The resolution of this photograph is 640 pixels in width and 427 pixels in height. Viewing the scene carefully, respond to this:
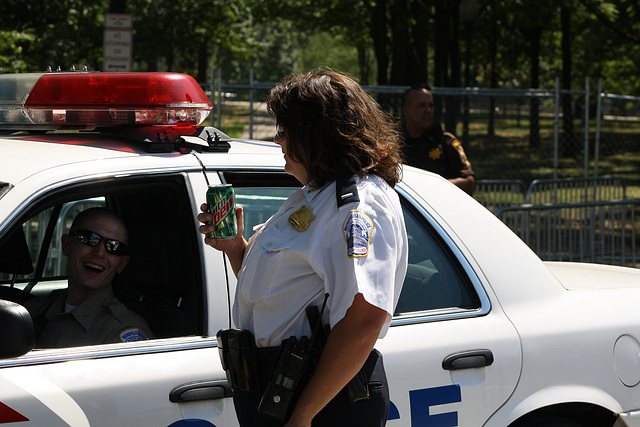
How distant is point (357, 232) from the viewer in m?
1.91

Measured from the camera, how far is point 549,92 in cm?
1162

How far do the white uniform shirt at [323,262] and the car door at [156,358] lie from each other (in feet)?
1.19

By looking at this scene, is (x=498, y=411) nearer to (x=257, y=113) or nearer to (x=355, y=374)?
(x=355, y=374)

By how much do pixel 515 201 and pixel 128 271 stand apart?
24.4ft

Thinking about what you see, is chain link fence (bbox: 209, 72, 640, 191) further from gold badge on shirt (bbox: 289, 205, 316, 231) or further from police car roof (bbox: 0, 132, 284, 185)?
gold badge on shirt (bbox: 289, 205, 316, 231)

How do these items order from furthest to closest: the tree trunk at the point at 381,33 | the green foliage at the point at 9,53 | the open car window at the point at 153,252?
the tree trunk at the point at 381,33
the green foliage at the point at 9,53
the open car window at the point at 153,252

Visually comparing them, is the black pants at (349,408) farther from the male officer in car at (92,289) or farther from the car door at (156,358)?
the male officer in car at (92,289)

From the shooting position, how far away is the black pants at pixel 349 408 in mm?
2004

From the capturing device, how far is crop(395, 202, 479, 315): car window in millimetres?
2746

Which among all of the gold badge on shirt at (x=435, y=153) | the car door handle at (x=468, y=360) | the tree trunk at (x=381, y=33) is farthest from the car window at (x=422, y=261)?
the tree trunk at (x=381, y=33)

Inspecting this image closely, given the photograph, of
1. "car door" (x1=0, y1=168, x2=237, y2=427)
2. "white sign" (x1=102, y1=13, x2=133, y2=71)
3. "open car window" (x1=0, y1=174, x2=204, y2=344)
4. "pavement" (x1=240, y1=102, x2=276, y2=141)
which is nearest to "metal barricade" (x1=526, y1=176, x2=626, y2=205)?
"pavement" (x1=240, y1=102, x2=276, y2=141)

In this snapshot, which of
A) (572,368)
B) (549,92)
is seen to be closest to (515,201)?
(549,92)

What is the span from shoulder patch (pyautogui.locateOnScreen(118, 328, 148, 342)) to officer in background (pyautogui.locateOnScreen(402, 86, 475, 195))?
12.4 feet

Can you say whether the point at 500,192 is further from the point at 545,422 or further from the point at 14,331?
the point at 14,331
